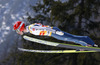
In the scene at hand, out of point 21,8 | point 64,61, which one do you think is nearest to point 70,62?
point 64,61

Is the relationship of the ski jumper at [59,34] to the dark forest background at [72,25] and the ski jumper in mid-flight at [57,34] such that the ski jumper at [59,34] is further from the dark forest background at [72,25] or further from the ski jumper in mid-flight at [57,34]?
the dark forest background at [72,25]

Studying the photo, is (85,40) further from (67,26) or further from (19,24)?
(67,26)

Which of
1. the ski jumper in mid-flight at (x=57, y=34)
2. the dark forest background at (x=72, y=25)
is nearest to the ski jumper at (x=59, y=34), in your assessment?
the ski jumper in mid-flight at (x=57, y=34)

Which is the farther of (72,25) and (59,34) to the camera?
(72,25)

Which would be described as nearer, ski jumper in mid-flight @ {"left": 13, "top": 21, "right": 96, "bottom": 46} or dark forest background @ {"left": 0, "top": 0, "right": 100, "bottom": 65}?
ski jumper in mid-flight @ {"left": 13, "top": 21, "right": 96, "bottom": 46}

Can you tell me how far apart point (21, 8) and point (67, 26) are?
4625 inches

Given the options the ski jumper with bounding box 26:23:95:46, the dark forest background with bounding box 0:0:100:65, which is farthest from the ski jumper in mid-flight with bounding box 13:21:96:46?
the dark forest background with bounding box 0:0:100:65

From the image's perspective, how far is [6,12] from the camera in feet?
403

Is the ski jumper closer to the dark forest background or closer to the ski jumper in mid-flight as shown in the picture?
the ski jumper in mid-flight

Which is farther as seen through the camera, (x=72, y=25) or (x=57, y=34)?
(x=72, y=25)

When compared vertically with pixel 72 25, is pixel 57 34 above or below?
below

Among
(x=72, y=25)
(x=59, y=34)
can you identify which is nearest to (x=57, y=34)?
(x=59, y=34)

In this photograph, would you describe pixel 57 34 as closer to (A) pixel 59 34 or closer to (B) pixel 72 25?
(A) pixel 59 34

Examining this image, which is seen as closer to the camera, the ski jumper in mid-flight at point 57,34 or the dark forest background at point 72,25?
the ski jumper in mid-flight at point 57,34
